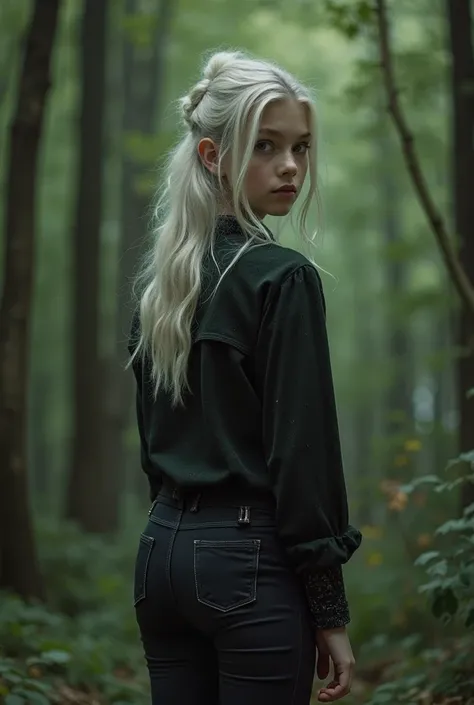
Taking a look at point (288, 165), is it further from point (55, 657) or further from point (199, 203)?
A: point (55, 657)

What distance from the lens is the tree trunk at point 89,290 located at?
14000mm

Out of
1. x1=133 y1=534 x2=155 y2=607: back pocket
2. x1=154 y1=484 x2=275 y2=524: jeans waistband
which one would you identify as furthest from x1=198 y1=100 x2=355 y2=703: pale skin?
x1=133 y1=534 x2=155 y2=607: back pocket

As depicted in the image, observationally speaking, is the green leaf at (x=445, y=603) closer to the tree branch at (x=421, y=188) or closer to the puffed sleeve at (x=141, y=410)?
the puffed sleeve at (x=141, y=410)

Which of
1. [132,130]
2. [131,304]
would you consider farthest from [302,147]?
[132,130]

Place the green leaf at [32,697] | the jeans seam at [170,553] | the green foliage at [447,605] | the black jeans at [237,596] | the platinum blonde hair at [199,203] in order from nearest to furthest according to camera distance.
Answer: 1. the black jeans at [237,596]
2. the jeans seam at [170,553]
3. the platinum blonde hair at [199,203]
4. the green foliage at [447,605]
5. the green leaf at [32,697]

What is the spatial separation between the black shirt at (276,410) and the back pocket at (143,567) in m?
0.21

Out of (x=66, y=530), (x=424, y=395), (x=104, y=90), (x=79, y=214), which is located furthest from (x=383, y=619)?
(x=424, y=395)

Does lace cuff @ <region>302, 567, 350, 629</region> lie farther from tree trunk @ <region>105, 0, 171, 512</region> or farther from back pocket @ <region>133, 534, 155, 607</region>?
tree trunk @ <region>105, 0, 171, 512</region>

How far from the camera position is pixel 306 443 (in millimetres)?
2504

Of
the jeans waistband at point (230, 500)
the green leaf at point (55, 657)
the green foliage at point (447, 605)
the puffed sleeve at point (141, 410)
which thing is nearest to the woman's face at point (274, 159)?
the puffed sleeve at point (141, 410)

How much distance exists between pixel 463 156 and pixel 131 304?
537 centimetres

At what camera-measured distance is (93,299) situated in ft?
46.1

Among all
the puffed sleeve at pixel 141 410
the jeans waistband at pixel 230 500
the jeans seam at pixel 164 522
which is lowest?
the jeans seam at pixel 164 522

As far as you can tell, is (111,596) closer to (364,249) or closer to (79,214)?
(79,214)
